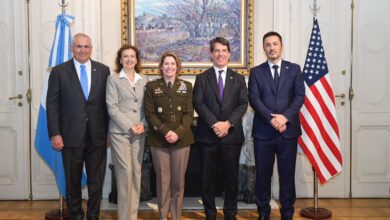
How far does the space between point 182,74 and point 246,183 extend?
1.31m

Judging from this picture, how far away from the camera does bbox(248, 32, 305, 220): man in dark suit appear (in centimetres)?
381

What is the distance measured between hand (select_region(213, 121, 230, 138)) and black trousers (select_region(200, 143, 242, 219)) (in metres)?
0.12

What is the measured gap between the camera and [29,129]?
486cm

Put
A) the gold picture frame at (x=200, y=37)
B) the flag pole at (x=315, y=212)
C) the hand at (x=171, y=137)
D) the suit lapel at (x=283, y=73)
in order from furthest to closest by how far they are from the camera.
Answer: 1. the gold picture frame at (x=200, y=37)
2. the flag pole at (x=315, y=212)
3. the suit lapel at (x=283, y=73)
4. the hand at (x=171, y=137)

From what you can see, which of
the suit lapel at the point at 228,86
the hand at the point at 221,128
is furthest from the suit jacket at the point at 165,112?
the suit lapel at the point at 228,86

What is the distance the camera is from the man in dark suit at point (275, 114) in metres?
3.81

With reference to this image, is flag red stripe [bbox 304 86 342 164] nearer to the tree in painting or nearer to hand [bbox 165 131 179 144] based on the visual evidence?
the tree in painting

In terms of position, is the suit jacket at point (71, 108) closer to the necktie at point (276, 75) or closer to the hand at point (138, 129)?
the hand at point (138, 129)

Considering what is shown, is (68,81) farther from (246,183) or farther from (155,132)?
(246,183)

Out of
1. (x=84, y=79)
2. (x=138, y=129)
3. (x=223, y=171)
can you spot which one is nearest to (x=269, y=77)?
(x=223, y=171)

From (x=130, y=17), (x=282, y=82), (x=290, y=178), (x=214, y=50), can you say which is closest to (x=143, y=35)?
(x=130, y=17)

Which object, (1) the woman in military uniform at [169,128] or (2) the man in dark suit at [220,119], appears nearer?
(1) the woman in military uniform at [169,128]

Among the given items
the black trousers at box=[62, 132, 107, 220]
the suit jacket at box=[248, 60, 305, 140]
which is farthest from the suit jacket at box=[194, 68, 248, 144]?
the black trousers at box=[62, 132, 107, 220]

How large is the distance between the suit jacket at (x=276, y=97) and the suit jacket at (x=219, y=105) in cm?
12
